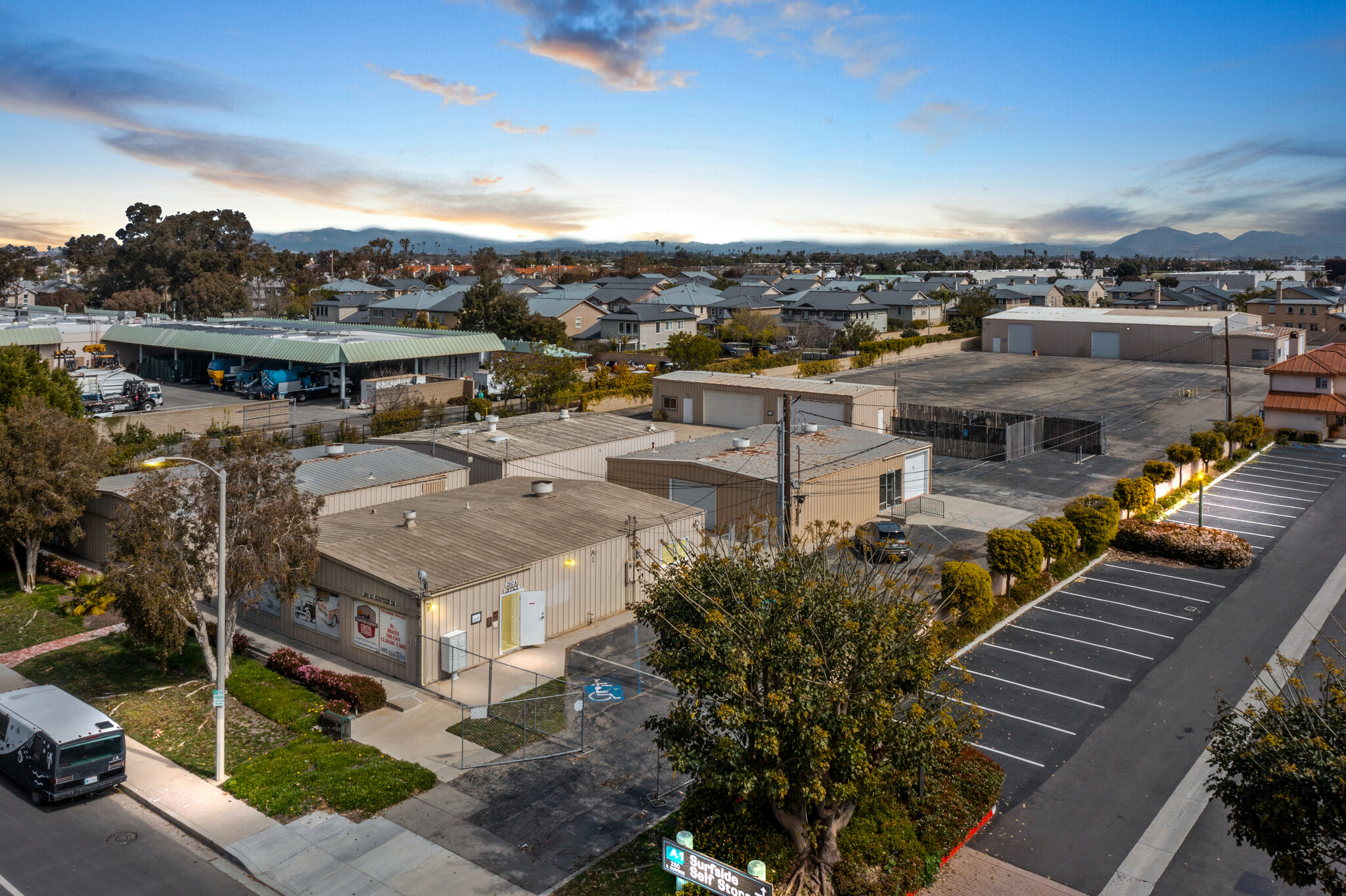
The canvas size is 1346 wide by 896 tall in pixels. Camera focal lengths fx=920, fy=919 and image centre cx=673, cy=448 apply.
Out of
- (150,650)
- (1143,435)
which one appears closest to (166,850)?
(150,650)

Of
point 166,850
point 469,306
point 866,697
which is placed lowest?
point 166,850

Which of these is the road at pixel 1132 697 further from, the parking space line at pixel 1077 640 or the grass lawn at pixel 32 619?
the grass lawn at pixel 32 619

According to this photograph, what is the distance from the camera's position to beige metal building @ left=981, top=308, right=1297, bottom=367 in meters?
87.9

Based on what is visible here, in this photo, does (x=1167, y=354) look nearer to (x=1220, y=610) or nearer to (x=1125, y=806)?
(x=1220, y=610)

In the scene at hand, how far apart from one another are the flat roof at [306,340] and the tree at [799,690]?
57187 mm

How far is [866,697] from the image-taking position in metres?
13.0

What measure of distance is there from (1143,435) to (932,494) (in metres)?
21.8

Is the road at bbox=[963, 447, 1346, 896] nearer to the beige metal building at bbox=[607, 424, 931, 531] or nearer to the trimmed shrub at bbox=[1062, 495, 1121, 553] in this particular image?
the trimmed shrub at bbox=[1062, 495, 1121, 553]

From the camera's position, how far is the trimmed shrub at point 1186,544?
3353 centimetres

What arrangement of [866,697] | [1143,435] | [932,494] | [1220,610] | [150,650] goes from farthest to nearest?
[1143,435], [932,494], [1220,610], [150,650], [866,697]

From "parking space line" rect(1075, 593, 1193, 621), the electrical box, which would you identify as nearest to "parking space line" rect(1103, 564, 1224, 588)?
"parking space line" rect(1075, 593, 1193, 621)

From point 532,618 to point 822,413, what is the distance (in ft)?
102

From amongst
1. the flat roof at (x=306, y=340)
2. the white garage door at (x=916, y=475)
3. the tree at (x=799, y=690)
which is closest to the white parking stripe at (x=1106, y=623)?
the white garage door at (x=916, y=475)

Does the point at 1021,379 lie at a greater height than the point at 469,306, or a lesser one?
lesser
